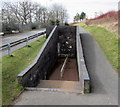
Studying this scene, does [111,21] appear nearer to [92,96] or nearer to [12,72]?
[92,96]

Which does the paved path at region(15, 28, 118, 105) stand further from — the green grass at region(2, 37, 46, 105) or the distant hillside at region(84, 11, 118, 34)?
the distant hillside at region(84, 11, 118, 34)

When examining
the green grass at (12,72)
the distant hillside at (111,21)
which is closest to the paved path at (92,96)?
the green grass at (12,72)

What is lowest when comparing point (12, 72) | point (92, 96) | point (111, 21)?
point (92, 96)

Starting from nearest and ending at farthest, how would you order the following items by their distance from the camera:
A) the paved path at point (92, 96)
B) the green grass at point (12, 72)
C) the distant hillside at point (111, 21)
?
the paved path at point (92, 96) < the green grass at point (12, 72) < the distant hillside at point (111, 21)

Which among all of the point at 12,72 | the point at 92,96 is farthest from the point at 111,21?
the point at 12,72

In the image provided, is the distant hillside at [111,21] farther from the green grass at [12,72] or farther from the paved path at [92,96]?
the green grass at [12,72]

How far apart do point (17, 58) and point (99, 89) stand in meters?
5.88

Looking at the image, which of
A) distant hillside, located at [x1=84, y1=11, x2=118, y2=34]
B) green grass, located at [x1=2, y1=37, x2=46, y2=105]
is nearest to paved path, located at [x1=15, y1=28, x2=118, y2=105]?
green grass, located at [x1=2, y1=37, x2=46, y2=105]

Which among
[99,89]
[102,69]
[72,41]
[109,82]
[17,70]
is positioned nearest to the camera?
[99,89]

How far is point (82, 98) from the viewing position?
17.8ft

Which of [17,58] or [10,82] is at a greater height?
[17,58]

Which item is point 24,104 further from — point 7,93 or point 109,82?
point 109,82

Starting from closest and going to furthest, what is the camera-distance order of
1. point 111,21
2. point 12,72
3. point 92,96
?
point 92,96 → point 12,72 → point 111,21

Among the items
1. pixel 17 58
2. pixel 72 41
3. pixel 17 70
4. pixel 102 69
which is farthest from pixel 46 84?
pixel 72 41
